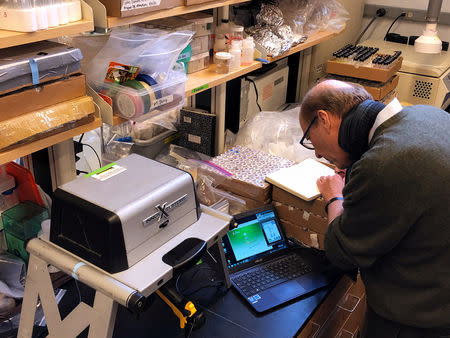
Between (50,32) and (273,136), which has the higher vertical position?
(50,32)

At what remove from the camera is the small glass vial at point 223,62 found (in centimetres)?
174

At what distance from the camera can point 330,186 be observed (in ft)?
5.28

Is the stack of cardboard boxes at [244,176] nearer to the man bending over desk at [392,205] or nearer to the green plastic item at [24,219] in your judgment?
the man bending over desk at [392,205]

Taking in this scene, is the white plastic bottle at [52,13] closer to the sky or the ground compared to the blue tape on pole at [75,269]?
closer to the sky

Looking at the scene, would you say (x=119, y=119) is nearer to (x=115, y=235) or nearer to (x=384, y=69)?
(x=115, y=235)

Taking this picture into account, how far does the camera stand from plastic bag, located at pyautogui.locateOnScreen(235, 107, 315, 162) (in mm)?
2078

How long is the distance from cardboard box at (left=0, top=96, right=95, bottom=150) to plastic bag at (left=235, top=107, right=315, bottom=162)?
988mm

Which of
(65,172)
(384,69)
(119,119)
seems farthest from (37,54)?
(384,69)

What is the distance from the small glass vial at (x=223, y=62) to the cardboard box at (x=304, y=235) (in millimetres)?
609

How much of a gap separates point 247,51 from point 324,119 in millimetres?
690

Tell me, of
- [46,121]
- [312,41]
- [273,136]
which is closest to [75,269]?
[46,121]

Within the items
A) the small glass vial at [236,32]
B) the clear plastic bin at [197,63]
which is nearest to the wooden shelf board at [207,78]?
the clear plastic bin at [197,63]

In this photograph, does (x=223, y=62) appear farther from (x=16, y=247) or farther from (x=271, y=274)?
(x=16, y=247)

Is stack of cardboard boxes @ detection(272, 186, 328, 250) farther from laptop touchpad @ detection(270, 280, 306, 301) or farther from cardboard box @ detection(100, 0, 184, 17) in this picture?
cardboard box @ detection(100, 0, 184, 17)
